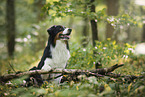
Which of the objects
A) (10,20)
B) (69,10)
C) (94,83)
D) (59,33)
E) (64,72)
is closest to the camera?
(94,83)

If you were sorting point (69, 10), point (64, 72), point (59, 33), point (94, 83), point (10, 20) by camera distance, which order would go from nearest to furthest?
point (94, 83)
point (64, 72)
point (59, 33)
point (69, 10)
point (10, 20)

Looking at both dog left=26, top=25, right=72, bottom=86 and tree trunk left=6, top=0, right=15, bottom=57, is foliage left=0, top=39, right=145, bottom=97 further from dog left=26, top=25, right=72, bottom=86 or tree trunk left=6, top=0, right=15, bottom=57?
tree trunk left=6, top=0, right=15, bottom=57

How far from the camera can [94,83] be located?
3.00 metres

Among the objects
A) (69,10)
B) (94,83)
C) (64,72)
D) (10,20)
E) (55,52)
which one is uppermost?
(10,20)

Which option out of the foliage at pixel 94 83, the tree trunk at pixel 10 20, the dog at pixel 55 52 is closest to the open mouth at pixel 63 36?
the dog at pixel 55 52

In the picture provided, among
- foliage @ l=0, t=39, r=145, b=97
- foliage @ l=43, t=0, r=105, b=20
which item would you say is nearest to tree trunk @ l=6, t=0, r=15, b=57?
foliage @ l=0, t=39, r=145, b=97

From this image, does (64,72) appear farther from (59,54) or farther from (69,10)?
(69,10)

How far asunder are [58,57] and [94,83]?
4.89ft

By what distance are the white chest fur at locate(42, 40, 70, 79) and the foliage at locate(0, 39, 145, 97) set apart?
1.71 feet

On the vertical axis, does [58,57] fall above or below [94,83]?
above

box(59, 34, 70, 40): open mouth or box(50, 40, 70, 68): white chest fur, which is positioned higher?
box(59, 34, 70, 40): open mouth

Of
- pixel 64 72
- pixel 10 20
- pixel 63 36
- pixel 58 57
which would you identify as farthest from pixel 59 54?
pixel 10 20

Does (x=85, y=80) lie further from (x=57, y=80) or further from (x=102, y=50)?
(x=102, y=50)

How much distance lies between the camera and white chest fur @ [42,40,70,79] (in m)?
4.07
